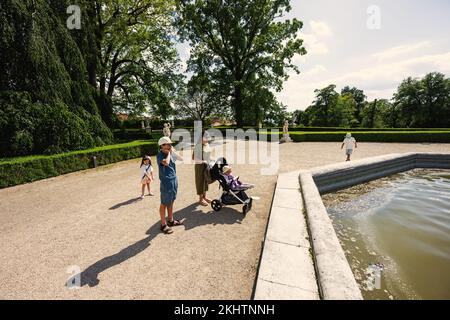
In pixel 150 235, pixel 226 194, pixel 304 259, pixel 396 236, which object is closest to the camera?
pixel 304 259

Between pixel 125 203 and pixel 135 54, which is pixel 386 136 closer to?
pixel 125 203

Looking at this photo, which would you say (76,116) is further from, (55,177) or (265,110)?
(265,110)

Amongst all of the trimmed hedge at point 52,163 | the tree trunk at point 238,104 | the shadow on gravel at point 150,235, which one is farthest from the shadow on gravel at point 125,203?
the tree trunk at point 238,104

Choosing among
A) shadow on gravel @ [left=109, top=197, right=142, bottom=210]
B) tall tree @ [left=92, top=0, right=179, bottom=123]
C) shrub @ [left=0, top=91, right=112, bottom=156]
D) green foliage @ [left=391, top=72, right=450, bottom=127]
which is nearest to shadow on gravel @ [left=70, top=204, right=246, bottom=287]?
shadow on gravel @ [left=109, top=197, right=142, bottom=210]

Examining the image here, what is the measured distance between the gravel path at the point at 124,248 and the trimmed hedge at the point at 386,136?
56.6ft

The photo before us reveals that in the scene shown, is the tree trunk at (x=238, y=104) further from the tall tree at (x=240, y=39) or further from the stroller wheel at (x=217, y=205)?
the stroller wheel at (x=217, y=205)

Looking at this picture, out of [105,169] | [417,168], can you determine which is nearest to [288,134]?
[417,168]

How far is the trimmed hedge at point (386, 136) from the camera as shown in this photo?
1962 centimetres

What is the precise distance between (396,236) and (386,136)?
19.5 m

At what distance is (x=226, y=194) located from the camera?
18.7 ft

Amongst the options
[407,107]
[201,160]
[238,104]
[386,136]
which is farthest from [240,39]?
[407,107]

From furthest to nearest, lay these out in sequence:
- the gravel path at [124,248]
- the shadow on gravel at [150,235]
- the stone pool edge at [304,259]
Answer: the shadow on gravel at [150,235], the gravel path at [124,248], the stone pool edge at [304,259]

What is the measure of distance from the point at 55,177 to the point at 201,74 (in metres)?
24.5

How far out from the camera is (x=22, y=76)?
36.3 feet
